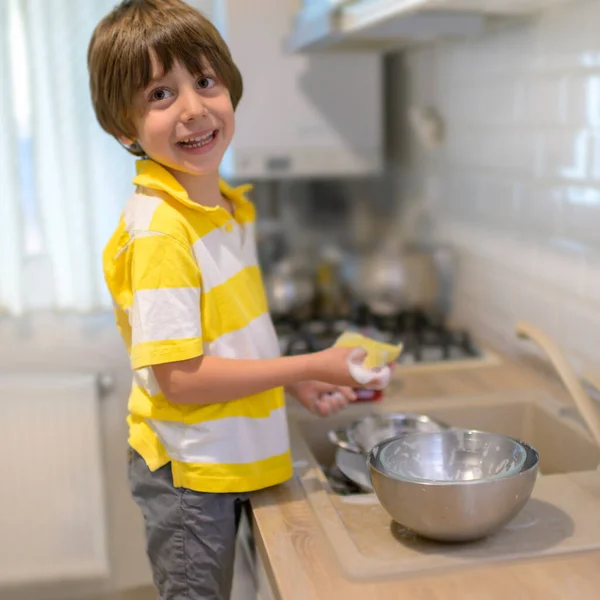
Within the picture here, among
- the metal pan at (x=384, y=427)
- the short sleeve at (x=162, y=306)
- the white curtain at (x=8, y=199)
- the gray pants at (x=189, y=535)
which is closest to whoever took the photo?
the short sleeve at (x=162, y=306)

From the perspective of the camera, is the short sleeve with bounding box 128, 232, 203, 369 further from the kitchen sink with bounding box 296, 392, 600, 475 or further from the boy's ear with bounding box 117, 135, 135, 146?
the kitchen sink with bounding box 296, 392, 600, 475

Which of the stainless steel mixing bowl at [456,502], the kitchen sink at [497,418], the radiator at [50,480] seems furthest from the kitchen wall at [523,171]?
the radiator at [50,480]

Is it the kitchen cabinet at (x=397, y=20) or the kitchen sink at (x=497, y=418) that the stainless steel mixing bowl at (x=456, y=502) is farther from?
the kitchen cabinet at (x=397, y=20)

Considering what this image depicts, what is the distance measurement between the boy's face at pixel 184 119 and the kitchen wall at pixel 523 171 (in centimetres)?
71

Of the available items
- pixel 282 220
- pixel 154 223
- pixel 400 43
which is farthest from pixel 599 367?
pixel 282 220

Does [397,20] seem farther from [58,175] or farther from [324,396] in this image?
[58,175]

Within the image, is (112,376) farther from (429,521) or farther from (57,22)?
(429,521)

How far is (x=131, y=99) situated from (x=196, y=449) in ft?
1.55

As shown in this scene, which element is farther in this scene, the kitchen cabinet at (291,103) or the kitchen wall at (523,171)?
the kitchen cabinet at (291,103)

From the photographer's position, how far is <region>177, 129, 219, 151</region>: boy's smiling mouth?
107 cm

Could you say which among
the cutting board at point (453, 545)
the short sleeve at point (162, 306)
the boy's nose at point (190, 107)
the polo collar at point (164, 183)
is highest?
the boy's nose at point (190, 107)

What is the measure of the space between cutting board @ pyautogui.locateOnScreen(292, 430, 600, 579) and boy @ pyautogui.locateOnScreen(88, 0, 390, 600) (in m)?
0.13

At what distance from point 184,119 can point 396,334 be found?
3.30 ft

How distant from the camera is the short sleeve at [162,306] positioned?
0.99 metres
